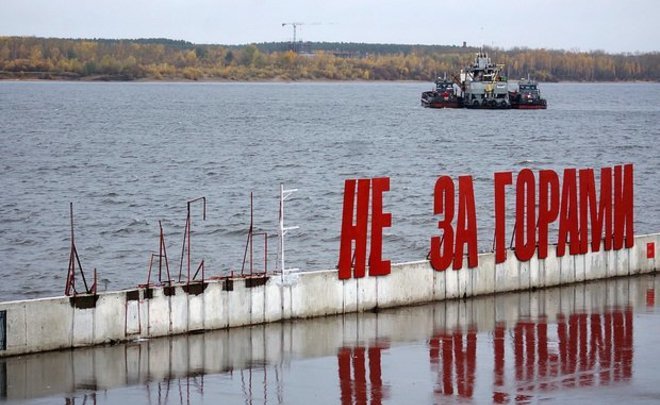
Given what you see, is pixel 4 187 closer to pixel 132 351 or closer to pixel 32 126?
pixel 132 351

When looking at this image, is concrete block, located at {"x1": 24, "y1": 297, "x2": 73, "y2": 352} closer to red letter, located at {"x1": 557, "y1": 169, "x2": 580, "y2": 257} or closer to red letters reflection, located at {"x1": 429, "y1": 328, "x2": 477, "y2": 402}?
red letters reflection, located at {"x1": 429, "y1": 328, "x2": 477, "y2": 402}

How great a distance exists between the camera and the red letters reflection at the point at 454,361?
2684 centimetres

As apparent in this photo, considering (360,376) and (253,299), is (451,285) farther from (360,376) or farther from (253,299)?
(360,376)

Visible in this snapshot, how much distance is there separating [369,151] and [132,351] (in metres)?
94.0

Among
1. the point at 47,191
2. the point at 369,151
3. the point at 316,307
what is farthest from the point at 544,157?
the point at 316,307

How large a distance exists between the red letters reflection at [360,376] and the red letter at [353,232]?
318 centimetres

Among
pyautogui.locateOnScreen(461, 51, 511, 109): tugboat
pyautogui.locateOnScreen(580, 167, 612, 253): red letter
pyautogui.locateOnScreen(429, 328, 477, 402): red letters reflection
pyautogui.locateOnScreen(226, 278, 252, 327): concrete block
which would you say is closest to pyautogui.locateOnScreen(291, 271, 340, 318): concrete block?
pyautogui.locateOnScreen(226, 278, 252, 327): concrete block

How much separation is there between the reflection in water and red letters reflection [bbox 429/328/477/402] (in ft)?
0.08

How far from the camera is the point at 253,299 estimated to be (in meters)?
32.0

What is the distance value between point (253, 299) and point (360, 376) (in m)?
4.95

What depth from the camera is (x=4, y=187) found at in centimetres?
8256

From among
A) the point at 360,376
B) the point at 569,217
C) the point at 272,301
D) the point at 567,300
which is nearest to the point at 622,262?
the point at 569,217

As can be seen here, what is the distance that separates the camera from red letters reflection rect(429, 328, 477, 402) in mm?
26844

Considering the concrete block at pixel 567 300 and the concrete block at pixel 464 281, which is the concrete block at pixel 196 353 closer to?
the concrete block at pixel 464 281
